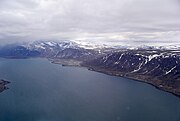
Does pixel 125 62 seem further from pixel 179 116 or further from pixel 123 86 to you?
pixel 179 116

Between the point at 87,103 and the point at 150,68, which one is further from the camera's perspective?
the point at 150,68

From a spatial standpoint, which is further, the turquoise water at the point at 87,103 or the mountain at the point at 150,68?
the mountain at the point at 150,68

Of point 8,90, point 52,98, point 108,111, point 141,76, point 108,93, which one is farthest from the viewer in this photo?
point 141,76

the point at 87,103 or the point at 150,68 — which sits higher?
the point at 150,68

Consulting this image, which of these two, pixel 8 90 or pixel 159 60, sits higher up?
pixel 159 60

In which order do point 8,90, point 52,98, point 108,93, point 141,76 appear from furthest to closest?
point 141,76 → point 8,90 → point 108,93 → point 52,98

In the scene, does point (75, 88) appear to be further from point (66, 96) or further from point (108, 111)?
point (108, 111)

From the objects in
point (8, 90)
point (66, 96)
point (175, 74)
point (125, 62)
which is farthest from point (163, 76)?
point (8, 90)

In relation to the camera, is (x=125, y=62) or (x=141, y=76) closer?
(x=141, y=76)

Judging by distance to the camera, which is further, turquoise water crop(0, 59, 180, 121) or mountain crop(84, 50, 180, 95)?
mountain crop(84, 50, 180, 95)
